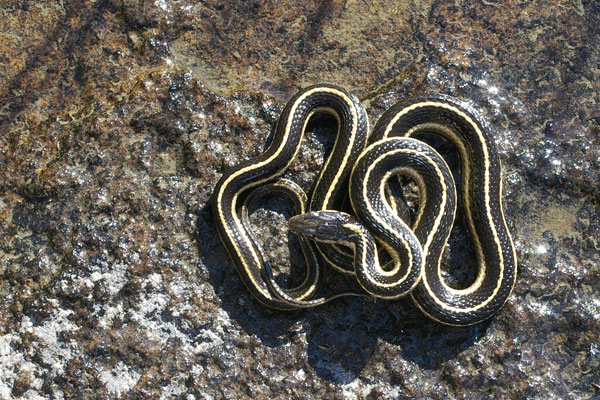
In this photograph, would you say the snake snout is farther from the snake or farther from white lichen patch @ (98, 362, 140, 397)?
white lichen patch @ (98, 362, 140, 397)

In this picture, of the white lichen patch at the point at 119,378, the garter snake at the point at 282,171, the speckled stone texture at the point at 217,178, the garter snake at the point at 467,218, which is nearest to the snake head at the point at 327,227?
the garter snake at the point at 282,171

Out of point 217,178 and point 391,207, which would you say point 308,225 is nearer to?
point 391,207

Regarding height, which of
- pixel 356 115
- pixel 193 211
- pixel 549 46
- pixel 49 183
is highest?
pixel 549 46

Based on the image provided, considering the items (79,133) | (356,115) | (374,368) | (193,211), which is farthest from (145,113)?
(374,368)

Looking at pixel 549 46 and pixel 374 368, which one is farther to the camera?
pixel 549 46

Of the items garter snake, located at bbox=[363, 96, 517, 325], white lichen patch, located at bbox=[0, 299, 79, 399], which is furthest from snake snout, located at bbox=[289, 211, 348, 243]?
white lichen patch, located at bbox=[0, 299, 79, 399]

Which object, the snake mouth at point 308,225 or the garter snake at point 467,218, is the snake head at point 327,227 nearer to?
the snake mouth at point 308,225

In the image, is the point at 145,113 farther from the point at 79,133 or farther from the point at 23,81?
the point at 23,81
